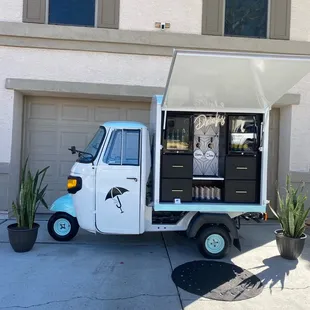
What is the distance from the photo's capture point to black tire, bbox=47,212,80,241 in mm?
5281

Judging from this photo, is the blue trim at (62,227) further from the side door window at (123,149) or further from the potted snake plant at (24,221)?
the side door window at (123,149)

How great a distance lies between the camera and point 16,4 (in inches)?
270

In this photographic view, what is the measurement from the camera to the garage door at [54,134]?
7391 millimetres

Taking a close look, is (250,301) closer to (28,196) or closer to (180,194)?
(180,194)

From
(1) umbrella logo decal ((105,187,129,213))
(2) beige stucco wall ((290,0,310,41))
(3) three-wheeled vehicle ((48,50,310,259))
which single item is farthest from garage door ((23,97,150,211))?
(2) beige stucco wall ((290,0,310,41))

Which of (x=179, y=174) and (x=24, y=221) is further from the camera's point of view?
(x=24, y=221)

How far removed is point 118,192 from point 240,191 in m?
1.95

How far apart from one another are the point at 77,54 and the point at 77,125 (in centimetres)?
166

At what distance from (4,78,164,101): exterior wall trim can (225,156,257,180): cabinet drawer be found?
9.36 ft

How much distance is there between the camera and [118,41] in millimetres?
6891

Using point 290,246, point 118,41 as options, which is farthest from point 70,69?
point 290,246

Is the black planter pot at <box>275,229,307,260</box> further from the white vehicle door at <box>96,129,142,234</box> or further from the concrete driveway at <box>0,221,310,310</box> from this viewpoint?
the white vehicle door at <box>96,129,142,234</box>

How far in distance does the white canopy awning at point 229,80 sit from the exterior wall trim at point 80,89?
2419mm

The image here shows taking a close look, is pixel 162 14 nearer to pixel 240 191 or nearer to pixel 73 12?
pixel 73 12
